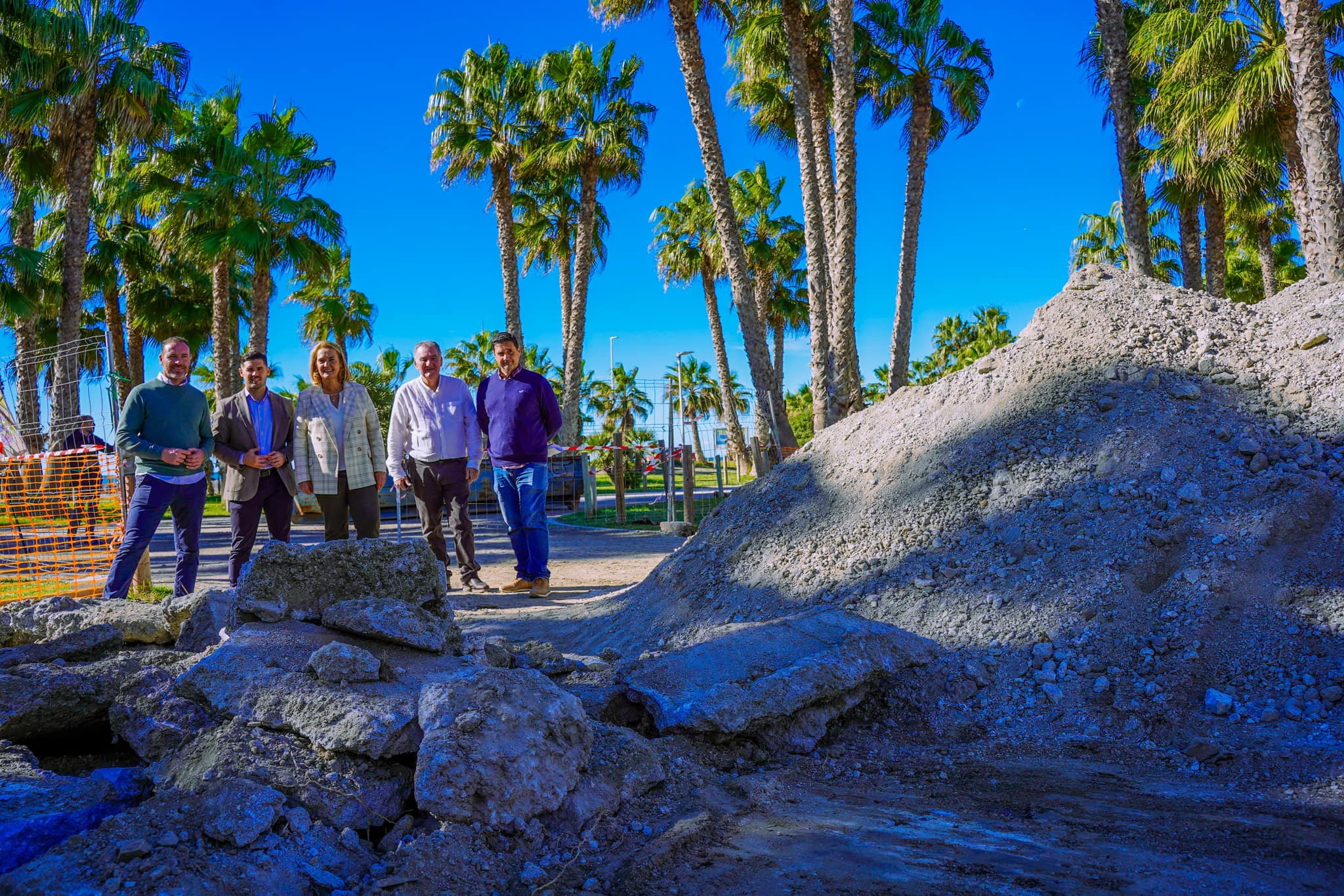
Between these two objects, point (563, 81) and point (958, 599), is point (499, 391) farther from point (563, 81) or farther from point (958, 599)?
point (563, 81)

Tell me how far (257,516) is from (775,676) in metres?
3.75

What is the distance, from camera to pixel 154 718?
111 inches

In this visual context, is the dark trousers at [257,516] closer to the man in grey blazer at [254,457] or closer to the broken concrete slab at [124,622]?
the man in grey blazer at [254,457]

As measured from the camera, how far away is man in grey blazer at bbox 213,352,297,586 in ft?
17.2

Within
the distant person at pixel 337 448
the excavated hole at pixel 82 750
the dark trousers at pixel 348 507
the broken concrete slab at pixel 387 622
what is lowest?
the excavated hole at pixel 82 750

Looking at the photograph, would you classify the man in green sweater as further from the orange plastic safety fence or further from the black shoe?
the orange plastic safety fence

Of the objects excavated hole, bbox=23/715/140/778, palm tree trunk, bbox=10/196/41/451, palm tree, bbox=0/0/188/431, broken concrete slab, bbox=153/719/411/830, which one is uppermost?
palm tree, bbox=0/0/188/431

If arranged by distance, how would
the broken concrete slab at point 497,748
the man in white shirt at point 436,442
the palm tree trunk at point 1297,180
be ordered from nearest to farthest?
the broken concrete slab at point 497,748
the man in white shirt at point 436,442
the palm tree trunk at point 1297,180

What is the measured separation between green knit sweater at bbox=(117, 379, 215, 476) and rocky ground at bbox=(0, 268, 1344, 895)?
0.96m

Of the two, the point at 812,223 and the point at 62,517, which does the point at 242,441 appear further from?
the point at 812,223

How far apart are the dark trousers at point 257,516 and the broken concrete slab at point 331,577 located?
71.1 inches

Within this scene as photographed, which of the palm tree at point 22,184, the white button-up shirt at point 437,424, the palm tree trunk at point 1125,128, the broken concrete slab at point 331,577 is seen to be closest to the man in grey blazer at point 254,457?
the white button-up shirt at point 437,424

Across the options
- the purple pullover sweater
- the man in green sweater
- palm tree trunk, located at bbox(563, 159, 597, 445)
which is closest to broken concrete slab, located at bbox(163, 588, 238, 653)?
the man in green sweater

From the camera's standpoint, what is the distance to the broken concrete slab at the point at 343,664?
111 inches
